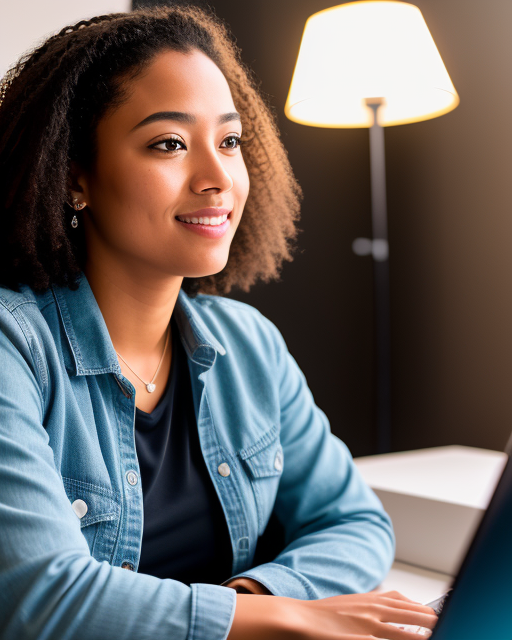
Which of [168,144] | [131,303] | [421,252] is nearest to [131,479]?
[131,303]

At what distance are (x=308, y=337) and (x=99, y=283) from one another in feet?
4.21

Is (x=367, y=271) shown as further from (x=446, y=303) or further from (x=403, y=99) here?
(x=403, y=99)

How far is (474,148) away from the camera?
7.56 ft

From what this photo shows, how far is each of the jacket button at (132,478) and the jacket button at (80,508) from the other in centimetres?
8

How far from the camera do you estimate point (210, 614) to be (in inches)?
29.1

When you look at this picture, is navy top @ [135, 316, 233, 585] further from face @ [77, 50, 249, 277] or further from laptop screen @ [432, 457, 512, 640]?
laptop screen @ [432, 457, 512, 640]

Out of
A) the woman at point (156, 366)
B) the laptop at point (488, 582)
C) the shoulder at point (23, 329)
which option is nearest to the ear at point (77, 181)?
the woman at point (156, 366)

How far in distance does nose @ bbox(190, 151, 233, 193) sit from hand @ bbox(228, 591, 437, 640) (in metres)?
0.60

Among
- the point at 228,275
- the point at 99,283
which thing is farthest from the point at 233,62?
the point at 99,283

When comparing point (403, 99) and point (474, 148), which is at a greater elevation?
point (403, 99)

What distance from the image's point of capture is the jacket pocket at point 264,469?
1110 mm

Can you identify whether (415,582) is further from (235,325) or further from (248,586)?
(235,325)

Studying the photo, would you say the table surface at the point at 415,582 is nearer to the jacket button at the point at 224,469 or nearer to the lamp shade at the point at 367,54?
the jacket button at the point at 224,469

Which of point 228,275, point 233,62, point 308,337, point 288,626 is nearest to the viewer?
point 288,626
